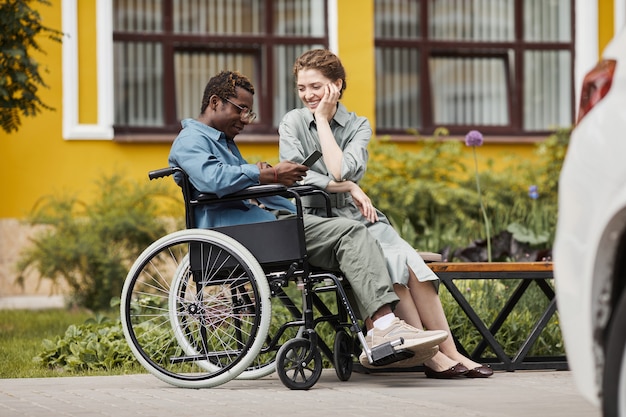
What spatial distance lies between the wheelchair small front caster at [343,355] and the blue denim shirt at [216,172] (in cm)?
63

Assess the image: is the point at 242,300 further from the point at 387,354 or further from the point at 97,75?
the point at 97,75

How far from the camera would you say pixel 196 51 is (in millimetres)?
12281

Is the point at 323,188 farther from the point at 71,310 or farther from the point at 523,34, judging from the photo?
the point at 523,34

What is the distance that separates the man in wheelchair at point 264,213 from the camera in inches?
200

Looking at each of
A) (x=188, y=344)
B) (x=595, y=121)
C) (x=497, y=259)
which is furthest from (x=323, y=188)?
(x=497, y=259)

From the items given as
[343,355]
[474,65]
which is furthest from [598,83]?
[474,65]

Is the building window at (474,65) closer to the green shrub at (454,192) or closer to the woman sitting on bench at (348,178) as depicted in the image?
the green shrub at (454,192)

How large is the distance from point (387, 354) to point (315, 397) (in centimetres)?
35

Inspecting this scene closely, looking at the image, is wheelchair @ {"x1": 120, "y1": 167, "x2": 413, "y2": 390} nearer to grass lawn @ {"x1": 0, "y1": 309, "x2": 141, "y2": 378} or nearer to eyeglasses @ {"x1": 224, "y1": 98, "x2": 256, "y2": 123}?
eyeglasses @ {"x1": 224, "y1": 98, "x2": 256, "y2": 123}

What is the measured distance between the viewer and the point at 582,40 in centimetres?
1283

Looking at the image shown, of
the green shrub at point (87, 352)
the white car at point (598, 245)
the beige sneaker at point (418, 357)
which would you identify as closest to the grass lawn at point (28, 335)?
the green shrub at point (87, 352)

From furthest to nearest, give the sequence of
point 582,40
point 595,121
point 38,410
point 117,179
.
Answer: point 582,40 → point 117,179 → point 38,410 → point 595,121

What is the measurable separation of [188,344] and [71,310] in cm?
455

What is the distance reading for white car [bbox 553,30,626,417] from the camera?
2.96 meters
